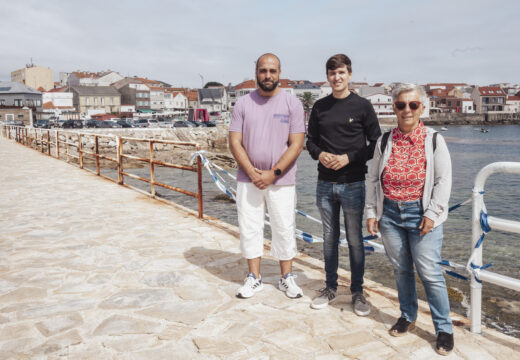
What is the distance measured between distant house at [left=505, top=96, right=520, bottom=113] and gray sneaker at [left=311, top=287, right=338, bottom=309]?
5424 inches

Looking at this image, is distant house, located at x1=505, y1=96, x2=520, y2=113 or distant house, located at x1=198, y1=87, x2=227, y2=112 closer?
distant house, located at x1=198, y1=87, x2=227, y2=112

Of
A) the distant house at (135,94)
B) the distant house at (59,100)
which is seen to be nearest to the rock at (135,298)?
the distant house at (59,100)

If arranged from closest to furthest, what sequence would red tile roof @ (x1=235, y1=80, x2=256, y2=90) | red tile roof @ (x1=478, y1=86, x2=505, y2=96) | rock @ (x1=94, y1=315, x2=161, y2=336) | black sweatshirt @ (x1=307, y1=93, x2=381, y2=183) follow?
rock @ (x1=94, y1=315, x2=161, y2=336), black sweatshirt @ (x1=307, y1=93, x2=381, y2=183), red tile roof @ (x1=235, y1=80, x2=256, y2=90), red tile roof @ (x1=478, y1=86, x2=505, y2=96)

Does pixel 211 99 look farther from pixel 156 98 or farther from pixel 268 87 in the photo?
pixel 268 87

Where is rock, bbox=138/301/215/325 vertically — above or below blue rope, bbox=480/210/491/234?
below

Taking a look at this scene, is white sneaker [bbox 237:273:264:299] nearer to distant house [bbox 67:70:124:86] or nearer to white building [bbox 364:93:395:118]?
white building [bbox 364:93:395:118]

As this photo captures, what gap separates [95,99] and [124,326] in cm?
9332

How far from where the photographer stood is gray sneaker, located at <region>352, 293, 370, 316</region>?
3.33 metres

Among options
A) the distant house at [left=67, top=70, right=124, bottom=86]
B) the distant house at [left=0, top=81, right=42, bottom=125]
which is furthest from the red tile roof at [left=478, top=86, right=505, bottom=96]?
the distant house at [left=0, top=81, right=42, bottom=125]

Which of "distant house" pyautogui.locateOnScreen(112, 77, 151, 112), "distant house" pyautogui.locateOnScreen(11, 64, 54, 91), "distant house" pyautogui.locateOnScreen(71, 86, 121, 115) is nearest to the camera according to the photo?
"distant house" pyautogui.locateOnScreen(71, 86, 121, 115)

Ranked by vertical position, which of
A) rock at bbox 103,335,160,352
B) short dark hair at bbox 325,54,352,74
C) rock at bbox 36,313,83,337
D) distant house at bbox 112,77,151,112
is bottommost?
rock at bbox 103,335,160,352

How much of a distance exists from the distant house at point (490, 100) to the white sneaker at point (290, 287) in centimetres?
13403

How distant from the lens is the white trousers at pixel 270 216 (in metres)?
3.55

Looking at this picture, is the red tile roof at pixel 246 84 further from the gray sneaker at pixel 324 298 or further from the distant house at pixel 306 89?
the gray sneaker at pixel 324 298
